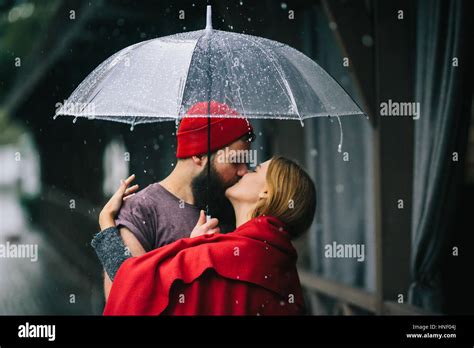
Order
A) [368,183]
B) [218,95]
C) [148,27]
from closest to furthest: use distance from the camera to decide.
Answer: [218,95] < [148,27] < [368,183]

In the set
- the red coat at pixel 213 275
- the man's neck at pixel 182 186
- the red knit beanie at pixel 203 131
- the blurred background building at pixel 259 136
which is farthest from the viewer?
the blurred background building at pixel 259 136

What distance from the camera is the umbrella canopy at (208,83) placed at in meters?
4.00

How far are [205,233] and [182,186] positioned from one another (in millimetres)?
248

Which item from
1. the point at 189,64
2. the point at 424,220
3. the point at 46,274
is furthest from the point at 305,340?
the point at 189,64

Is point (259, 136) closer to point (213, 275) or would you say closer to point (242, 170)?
point (242, 170)

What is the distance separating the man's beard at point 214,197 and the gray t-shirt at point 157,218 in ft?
0.19

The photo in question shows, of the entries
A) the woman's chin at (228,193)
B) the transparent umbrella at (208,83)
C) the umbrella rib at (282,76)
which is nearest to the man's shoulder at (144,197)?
the woman's chin at (228,193)

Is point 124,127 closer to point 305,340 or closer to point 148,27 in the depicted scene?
point 148,27

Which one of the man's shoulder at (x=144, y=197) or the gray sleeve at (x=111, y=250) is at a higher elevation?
the man's shoulder at (x=144, y=197)

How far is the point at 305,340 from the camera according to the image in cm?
496

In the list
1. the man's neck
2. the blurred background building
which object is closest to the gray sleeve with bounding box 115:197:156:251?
the man's neck

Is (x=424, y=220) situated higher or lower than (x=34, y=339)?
higher

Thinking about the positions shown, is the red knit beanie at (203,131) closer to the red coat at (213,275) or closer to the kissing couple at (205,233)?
the kissing couple at (205,233)

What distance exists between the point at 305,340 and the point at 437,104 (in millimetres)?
1378
